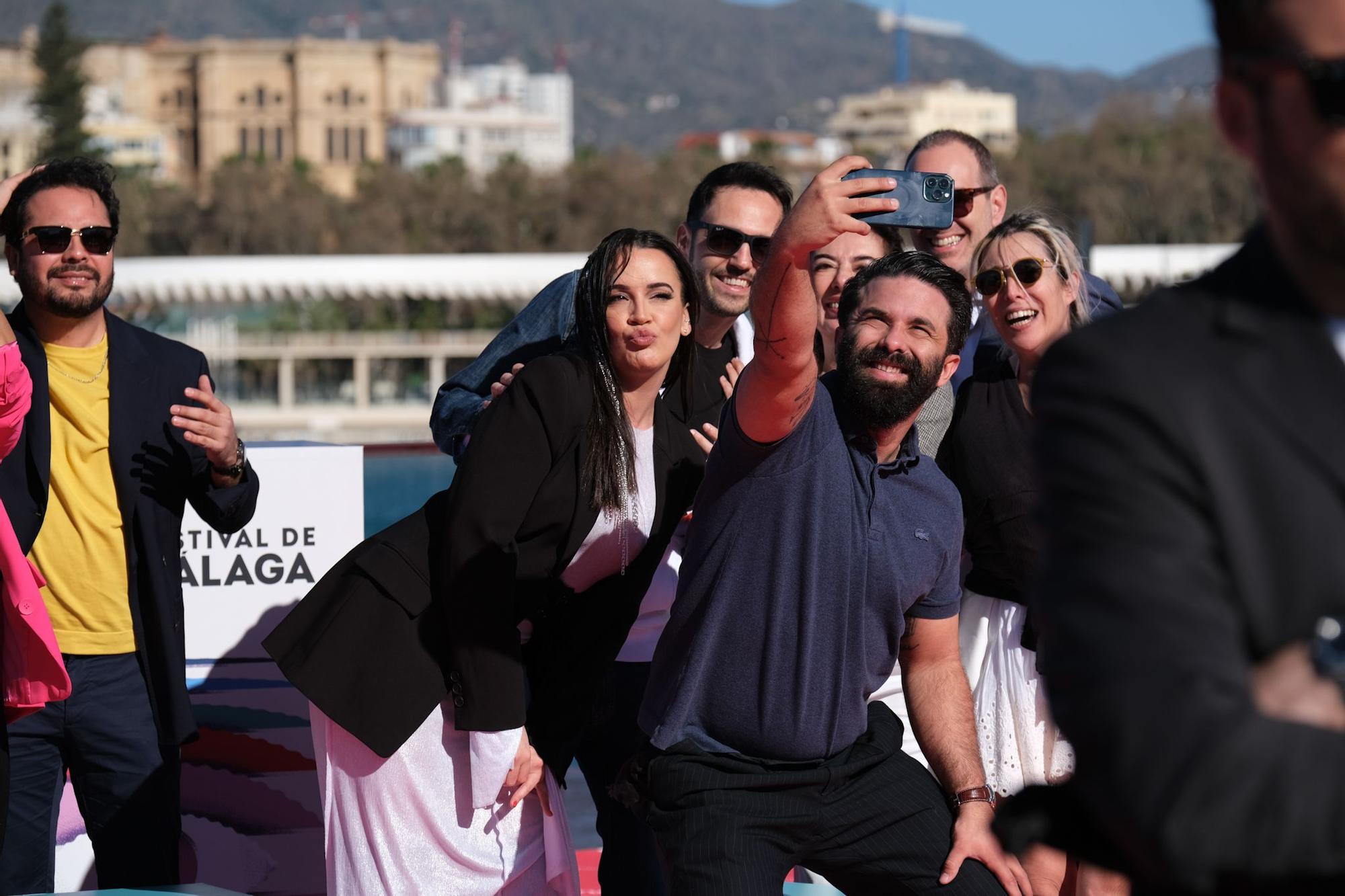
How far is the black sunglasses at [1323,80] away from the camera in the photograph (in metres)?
1.19

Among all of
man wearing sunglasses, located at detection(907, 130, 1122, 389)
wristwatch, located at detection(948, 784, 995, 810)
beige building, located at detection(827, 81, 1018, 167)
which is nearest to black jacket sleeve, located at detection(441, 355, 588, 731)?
wristwatch, located at detection(948, 784, 995, 810)

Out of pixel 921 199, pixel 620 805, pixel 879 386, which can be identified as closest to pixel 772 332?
pixel 921 199

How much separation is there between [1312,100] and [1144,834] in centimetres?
56

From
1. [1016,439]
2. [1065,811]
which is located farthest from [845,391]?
[1065,811]

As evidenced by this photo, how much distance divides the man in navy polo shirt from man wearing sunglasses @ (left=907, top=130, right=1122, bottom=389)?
1374 mm

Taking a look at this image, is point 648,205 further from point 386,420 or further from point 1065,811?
point 1065,811

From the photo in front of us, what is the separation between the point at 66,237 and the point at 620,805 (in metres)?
1.73

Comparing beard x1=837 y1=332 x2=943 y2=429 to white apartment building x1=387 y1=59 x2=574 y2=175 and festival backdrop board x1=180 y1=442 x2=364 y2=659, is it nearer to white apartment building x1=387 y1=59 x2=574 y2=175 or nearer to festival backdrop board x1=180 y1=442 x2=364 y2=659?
festival backdrop board x1=180 y1=442 x2=364 y2=659

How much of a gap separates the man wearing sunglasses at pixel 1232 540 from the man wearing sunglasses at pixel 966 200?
280 centimetres

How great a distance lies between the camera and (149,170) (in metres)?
80.4

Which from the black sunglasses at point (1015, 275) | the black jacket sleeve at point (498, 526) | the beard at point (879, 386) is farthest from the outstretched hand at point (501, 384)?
the black sunglasses at point (1015, 275)

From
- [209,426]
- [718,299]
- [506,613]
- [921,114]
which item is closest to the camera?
[506,613]

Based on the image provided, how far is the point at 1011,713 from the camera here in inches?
137

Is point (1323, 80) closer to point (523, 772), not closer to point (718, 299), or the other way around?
point (523, 772)
